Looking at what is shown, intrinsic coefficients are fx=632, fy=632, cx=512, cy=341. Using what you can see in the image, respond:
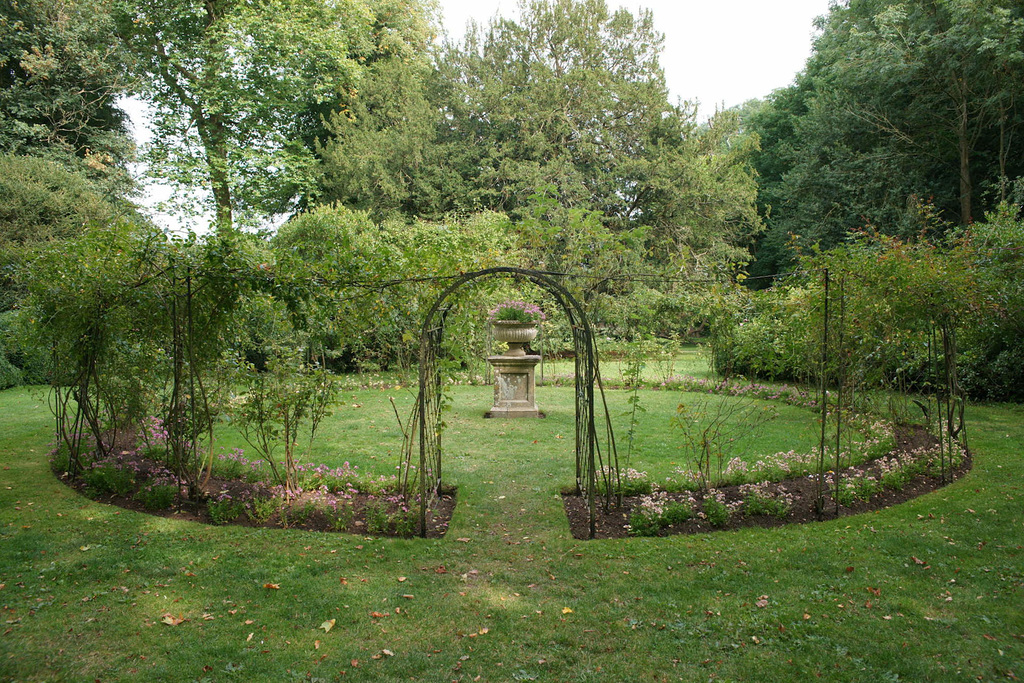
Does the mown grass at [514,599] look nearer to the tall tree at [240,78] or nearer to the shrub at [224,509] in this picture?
the shrub at [224,509]

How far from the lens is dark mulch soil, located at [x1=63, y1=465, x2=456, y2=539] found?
5.22 meters

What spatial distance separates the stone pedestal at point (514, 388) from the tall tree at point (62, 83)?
46.6ft

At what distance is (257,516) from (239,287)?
6.37ft

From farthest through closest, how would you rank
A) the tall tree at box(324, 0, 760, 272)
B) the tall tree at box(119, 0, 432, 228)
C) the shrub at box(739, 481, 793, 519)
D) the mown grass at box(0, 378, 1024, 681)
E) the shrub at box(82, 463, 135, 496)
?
the tall tree at box(324, 0, 760, 272) → the tall tree at box(119, 0, 432, 228) → the shrub at box(82, 463, 135, 496) → the shrub at box(739, 481, 793, 519) → the mown grass at box(0, 378, 1024, 681)

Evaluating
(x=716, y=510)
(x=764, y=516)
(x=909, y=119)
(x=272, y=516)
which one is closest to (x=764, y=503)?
(x=764, y=516)

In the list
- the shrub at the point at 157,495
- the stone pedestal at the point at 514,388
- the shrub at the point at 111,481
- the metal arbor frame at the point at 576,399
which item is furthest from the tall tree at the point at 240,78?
the metal arbor frame at the point at 576,399

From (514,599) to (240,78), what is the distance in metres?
18.9

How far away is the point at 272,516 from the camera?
5.34 metres

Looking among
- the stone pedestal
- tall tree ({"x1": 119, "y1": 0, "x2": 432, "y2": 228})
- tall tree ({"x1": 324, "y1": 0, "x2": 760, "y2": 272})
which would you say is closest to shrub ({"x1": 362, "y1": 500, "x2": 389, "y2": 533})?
the stone pedestal

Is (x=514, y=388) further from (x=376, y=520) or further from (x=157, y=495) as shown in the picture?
(x=157, y=495)

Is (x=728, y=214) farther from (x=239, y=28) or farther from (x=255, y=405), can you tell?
(x=255, y=405)

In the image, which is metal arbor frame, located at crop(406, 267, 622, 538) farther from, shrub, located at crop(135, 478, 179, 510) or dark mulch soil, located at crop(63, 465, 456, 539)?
shrub, located at crop(135, 478, 179, 510)

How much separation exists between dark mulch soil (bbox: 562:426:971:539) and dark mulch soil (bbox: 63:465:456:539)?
3.73ft

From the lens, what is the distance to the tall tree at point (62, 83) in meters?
17.6
